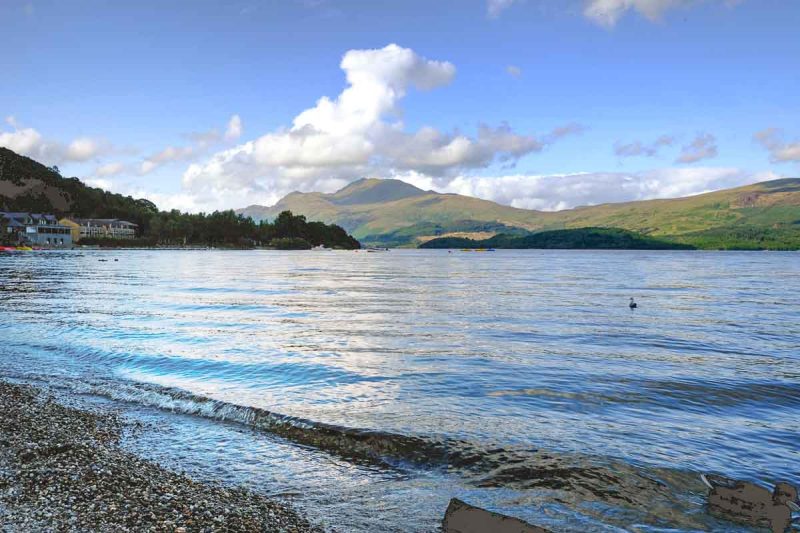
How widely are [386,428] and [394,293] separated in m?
51.7

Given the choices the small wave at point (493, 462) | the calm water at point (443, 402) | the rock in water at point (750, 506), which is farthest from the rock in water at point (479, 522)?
the rock in water at point (750, 506)

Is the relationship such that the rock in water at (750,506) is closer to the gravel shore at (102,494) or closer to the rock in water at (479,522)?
the rock in water at (479,522)

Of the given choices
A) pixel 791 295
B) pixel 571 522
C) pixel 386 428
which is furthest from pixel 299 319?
pixel 791 295

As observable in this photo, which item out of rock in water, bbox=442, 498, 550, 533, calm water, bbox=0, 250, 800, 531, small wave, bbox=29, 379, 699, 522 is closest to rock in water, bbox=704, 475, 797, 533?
calm water, bbox=0, 250, 800, 531

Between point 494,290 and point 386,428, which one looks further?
point 494,290

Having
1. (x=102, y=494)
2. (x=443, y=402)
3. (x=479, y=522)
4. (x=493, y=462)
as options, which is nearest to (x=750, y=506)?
(x=493, y=462)

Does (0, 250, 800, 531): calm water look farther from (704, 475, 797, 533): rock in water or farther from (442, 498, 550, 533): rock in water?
(442, 498, 550, 533): rock in water

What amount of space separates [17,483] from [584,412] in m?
15.8

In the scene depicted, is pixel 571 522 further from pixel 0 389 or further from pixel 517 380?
pixel 0 389

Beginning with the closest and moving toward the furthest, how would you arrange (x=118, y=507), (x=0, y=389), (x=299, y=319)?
1. (x=118, y=507)
2. (x=0, y=389)
3. (x=299, y=319)

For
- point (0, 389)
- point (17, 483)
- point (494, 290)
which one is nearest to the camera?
point (17, 483)

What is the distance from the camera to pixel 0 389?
1905 centimetres

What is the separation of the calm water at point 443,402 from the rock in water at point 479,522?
145 centimetres

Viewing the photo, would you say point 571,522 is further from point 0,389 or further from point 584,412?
point 0,389
